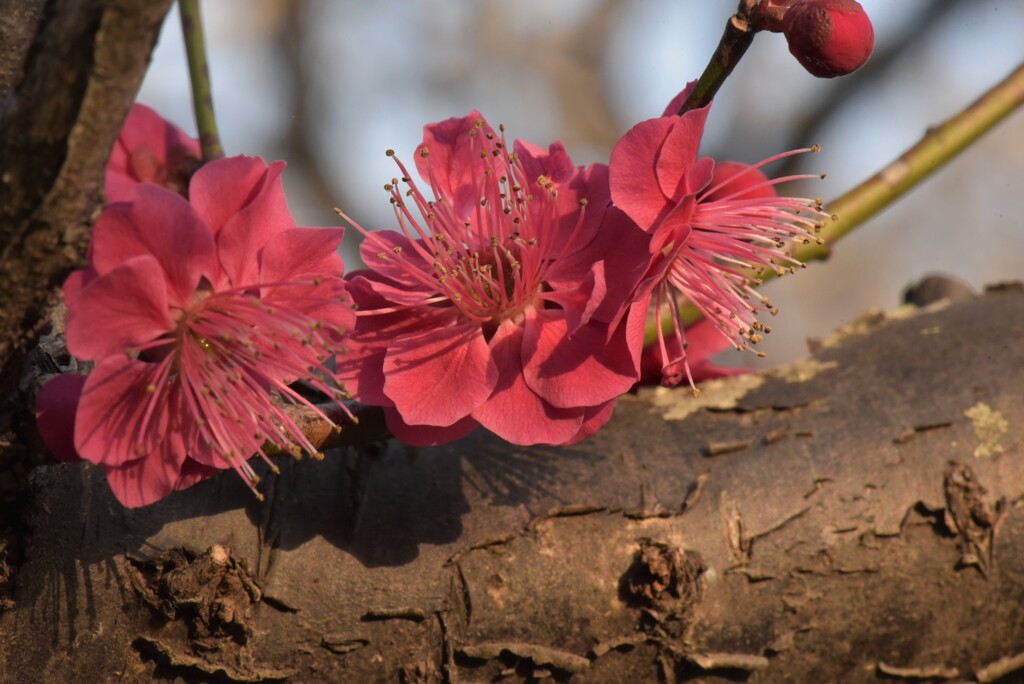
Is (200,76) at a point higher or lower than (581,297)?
higher

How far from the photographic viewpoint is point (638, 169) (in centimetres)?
88

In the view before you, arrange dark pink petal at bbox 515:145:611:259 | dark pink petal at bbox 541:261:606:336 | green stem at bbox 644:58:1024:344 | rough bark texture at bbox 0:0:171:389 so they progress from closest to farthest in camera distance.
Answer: rough bark texture at bbox 0:0:171:389 → dark pink petal at bbox 541:261:606:336 → dark pink petal at bbox 515:145:611:259 → green stem at bbox 644:58:1024:344

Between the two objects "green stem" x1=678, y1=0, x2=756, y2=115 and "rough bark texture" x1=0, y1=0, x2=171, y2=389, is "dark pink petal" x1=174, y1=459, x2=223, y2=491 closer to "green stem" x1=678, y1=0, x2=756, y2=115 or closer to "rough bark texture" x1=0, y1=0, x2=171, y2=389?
"rough bark texture" x1=0, y1=0, x2=171, y2=389

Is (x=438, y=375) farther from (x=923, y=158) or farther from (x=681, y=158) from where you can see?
(x=923, y=158)

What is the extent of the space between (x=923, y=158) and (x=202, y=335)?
119 cm

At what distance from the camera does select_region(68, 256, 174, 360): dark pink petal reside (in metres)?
0.77

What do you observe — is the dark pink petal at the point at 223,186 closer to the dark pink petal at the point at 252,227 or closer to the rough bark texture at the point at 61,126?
the dark pink petal at the point at 252,227

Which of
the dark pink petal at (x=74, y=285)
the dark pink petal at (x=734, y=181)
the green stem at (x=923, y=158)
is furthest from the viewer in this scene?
the green stem at (x=923, y=158)

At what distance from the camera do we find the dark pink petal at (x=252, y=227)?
0.88 metres

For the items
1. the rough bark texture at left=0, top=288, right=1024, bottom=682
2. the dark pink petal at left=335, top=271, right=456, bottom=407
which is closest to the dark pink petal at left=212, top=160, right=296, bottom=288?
the dark pink petal at left=335, top=271, right=456, bottom=407

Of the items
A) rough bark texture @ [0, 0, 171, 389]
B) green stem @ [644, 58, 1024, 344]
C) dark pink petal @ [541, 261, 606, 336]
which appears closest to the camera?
rough bark texture @ [0, 0, 171, 389]

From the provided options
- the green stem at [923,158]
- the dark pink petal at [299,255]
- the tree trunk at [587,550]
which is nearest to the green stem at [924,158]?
the green stem at [923,158]

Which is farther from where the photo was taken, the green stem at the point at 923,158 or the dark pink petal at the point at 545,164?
the green stem at the point at 923,158

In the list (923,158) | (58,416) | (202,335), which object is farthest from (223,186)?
(923,158)
